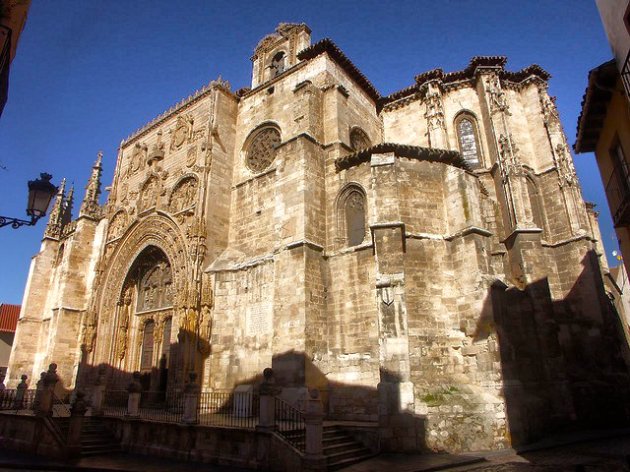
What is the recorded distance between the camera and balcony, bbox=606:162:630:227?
8.81 meters

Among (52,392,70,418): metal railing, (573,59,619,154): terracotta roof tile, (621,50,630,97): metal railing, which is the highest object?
(573,59,619,154): terracotta roof tile

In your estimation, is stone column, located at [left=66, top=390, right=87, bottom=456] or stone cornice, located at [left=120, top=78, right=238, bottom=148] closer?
stone column, located at [left=66, top=390, right=87, bottom=456]

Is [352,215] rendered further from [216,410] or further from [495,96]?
[495,96]

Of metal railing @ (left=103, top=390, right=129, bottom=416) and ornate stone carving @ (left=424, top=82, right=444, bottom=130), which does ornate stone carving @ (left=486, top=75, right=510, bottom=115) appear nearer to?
ornate stone carving @ (left=424, top=82, right=444, bottom=130)

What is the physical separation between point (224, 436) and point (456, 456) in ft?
16.1

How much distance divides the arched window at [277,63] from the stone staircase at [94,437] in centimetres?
1553

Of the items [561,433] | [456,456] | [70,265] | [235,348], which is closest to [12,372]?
[70,265]

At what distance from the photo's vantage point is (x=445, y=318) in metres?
11.3

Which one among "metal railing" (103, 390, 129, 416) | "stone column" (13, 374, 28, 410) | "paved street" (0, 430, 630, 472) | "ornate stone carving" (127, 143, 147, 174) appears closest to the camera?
"paved street" (0, 430, 630, 472)

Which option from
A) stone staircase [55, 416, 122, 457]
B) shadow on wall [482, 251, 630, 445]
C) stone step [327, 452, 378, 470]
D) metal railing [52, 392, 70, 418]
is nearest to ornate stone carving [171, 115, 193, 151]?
metal railing [52, 392, 70, 418]

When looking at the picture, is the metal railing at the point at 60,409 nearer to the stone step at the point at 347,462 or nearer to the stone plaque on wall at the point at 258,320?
the stone plaque on wall at the point at 258,320

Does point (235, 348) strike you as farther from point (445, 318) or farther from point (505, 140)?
point (505, 140)

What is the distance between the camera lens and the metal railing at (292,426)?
29.1 ft

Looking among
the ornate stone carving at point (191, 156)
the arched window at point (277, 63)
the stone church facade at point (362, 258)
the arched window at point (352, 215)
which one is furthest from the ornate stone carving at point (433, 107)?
the ornate stone carving at point (191, 156)
